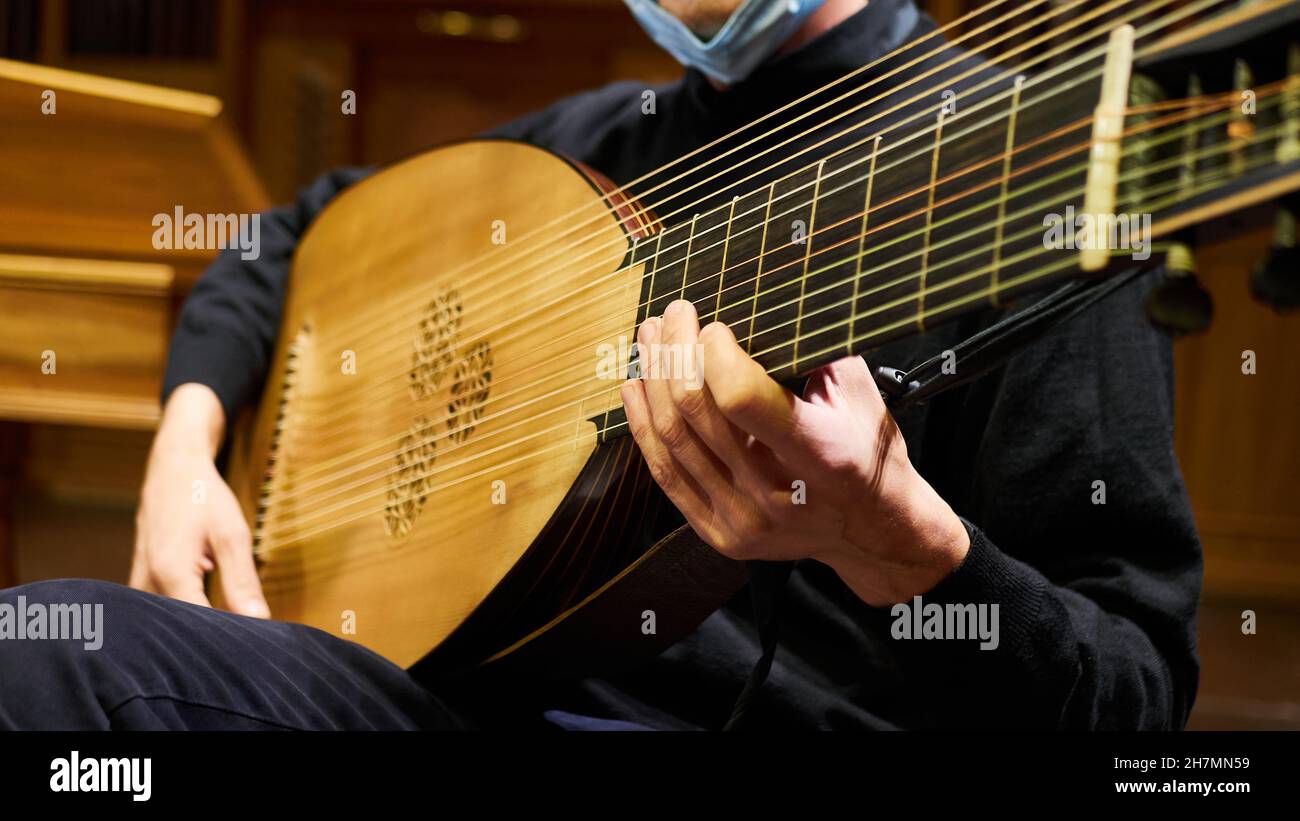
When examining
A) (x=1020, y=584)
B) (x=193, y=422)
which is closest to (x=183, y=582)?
(x=193, y=422)

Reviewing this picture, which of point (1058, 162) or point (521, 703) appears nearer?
point (1058, 162)

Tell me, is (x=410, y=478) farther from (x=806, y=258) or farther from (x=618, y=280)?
(x=806, y=258)

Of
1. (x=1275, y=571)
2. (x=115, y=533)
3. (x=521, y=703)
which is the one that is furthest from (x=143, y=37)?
(x=1275, y=571)

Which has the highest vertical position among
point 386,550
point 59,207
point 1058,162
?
point 59,207

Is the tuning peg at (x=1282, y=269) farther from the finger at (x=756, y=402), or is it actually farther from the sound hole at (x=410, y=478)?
the sound hole at (x=410, y=478)

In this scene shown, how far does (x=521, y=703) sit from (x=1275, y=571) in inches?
95.3

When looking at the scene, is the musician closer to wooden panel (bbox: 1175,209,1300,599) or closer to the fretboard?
the fretboard

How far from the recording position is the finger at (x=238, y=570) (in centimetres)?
110

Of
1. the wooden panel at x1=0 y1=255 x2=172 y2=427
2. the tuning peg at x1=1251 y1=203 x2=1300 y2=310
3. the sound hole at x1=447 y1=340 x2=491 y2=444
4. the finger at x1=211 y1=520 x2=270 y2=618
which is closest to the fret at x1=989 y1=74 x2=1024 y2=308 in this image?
the tuning peg at x1=1251 y1=203 x2=1300 y2=310

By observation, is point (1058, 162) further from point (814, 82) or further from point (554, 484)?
point (814, 82)

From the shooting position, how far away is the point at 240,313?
53.6 inches

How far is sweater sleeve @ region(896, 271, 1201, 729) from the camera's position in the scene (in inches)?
31.2

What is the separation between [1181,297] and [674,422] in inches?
11.6
